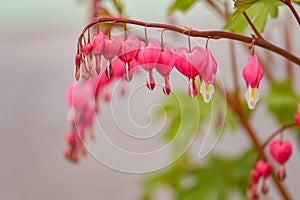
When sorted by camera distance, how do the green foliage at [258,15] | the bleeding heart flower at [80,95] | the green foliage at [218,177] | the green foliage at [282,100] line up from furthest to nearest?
the green foliage at [218,177] → the green foliage at [282,100] → the bleeding heart flower at [80,95] → the green foliage at [258,15]

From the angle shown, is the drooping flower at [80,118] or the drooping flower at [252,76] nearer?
the drooping flower at [252,76]

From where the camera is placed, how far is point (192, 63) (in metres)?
0.60

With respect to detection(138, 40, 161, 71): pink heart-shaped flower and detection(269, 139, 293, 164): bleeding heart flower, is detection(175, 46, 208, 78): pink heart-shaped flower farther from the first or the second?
detection(269, 139, 293, 164): bleeding heart flower

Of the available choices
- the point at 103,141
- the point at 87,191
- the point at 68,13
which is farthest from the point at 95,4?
Answer: the point at 68,13

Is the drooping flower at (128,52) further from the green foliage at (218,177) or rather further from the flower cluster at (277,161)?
the green foliage at (218,177)

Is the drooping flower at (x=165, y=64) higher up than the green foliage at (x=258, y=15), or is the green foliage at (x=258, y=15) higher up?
the green foliage at (x=258, y=15)

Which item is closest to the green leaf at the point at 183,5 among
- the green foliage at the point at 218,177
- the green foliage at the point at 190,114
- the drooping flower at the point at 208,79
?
the drooping flower at the point at 208,79

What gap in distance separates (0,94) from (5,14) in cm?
55

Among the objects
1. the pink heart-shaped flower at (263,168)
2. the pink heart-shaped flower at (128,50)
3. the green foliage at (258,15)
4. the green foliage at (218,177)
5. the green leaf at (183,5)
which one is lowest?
the green foliage at (218,177)

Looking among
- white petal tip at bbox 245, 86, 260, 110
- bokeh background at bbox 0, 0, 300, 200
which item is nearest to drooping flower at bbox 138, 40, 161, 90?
white petal tip at bbox 245, 86, 260, 110

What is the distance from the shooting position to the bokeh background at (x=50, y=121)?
81.3 inches

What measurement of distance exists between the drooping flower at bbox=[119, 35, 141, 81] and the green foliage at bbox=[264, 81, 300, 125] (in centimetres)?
56

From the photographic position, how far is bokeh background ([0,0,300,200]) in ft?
6.77

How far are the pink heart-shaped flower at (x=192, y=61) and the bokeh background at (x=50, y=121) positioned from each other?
1188 mm
